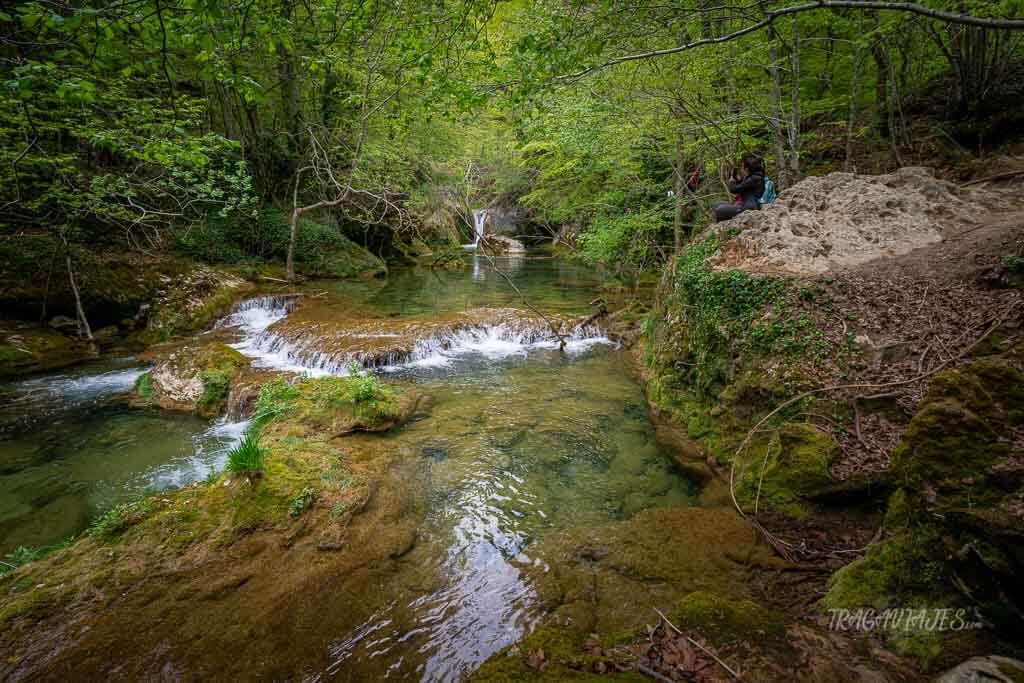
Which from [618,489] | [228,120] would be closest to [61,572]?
[618,489]

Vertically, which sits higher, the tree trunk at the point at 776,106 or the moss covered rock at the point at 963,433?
the tree trunk at the point at 776,106

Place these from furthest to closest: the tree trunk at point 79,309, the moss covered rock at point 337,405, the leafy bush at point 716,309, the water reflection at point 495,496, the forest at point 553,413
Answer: the tree trunk at point 79,309
the moss covered rock at point 337,405
the leafy bush at point 716,309
the water reflection at point 495,496
the forest at point 553,413

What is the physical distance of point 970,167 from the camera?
9188 mm

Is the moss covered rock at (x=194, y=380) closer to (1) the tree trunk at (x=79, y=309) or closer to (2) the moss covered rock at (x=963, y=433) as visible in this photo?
(1) the tree trunk at (x=79, y=309)

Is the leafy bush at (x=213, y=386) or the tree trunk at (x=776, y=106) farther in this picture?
the tree trunk at (x=776, y=106)

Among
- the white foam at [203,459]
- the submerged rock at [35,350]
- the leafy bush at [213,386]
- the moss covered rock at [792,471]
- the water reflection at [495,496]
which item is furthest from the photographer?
the submerged rock at [35,350]

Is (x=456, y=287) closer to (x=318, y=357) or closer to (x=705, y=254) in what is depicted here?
(x=318, y=357)

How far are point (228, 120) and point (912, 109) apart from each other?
23.1m

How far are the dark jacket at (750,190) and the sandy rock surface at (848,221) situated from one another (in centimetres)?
52

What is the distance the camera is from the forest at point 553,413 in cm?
248

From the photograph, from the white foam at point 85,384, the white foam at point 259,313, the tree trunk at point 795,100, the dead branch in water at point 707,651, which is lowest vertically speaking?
the dead branch in water at point 707,651

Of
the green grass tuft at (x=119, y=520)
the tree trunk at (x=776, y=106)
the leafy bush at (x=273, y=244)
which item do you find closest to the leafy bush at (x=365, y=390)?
the green grass tuft at (x=119, y=520)

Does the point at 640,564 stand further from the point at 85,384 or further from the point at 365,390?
the point at 85,384

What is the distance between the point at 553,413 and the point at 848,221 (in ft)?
18.6
